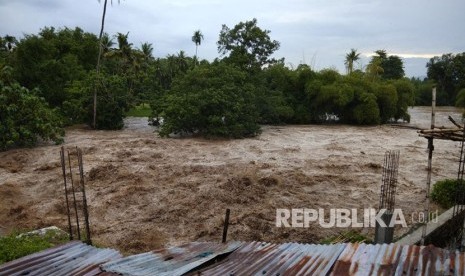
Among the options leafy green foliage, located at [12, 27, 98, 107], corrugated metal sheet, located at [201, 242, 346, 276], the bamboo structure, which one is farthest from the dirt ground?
leafy green foliage, located at [12, 27, 98, 107]

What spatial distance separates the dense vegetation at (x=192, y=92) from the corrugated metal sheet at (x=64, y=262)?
1159 cm

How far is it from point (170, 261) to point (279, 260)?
1.01m

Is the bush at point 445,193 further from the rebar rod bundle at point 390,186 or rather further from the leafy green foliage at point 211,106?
the leafy green foliage at point 211,106

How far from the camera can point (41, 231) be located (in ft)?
20.7

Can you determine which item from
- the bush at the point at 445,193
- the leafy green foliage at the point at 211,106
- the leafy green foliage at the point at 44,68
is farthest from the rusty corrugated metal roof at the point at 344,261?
the leafy green foliage at the point at 44,68

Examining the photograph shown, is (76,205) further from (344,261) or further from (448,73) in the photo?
(448,73)

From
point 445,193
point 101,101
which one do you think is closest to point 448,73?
point 101,101

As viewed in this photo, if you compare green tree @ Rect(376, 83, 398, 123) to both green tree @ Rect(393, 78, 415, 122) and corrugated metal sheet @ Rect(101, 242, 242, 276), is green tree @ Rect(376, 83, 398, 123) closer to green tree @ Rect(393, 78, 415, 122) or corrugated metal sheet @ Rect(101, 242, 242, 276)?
green tree @ Rect(393, 78, 415, 122)

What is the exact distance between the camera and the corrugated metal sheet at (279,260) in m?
3.21

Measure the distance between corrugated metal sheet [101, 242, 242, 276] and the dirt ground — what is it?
132 inches

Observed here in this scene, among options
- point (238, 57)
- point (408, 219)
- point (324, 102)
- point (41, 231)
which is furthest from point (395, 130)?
point (41, 231)

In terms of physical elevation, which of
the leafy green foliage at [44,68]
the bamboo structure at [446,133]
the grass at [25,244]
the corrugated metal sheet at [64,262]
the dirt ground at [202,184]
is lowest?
the dirt ground at [202,184]

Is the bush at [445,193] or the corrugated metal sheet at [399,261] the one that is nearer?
the corrugated metal sheet at [399,261]

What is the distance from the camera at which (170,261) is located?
3.55 meters
